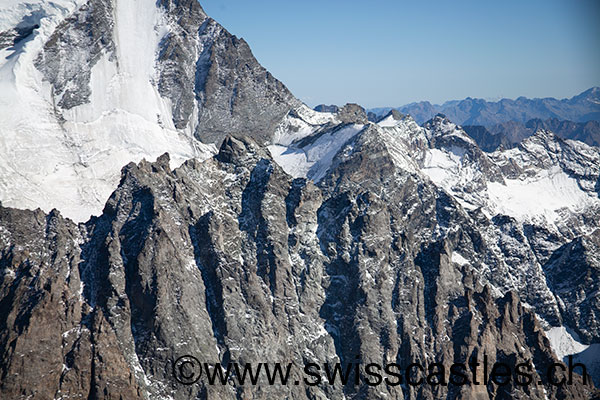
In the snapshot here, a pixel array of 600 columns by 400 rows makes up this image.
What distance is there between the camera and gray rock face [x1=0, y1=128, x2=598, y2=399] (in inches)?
5212

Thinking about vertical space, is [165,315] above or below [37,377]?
above

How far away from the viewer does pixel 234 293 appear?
159 m

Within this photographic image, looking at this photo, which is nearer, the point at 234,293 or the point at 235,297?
the point at 235,297

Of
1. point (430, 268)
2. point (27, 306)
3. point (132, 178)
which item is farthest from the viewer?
point (430, 268)

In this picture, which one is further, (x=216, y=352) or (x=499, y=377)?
(x=499, y=377)

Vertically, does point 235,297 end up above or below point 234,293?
below

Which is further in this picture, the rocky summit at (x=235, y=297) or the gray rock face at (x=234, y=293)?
the rocky summit at (x=235, y=297)

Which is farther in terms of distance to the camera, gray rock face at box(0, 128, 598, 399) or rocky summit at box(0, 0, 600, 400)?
rocky summit at box(0, 0, 600, 400)

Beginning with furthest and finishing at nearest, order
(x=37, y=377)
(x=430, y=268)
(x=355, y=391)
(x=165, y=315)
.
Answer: (x=430, y=268)
(x=355, y=391)
(x=165, y=315)
(x=37, y=377)

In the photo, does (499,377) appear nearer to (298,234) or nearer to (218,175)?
(298,234)

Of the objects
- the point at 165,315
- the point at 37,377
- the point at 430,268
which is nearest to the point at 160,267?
the point at 165,315

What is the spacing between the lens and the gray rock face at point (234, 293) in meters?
132

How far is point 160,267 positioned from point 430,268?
261 feet

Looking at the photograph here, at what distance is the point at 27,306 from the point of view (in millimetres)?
130750
